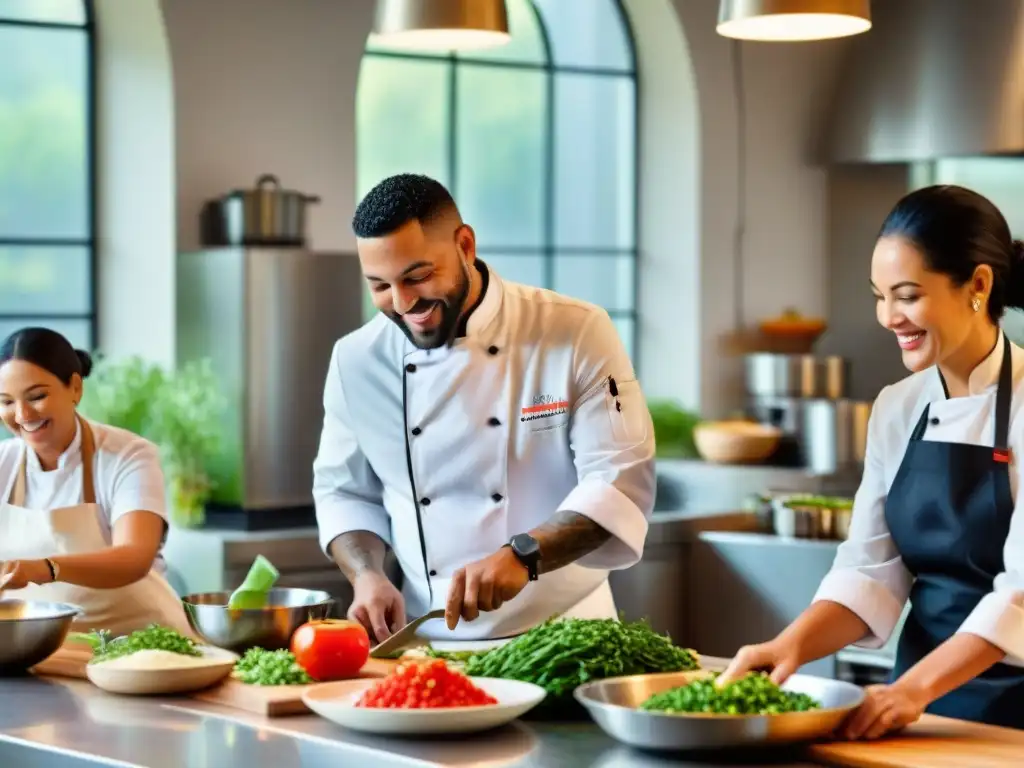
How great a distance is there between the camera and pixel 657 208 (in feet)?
24.3

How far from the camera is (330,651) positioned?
8.55ft

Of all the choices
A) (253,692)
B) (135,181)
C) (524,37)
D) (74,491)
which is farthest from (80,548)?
(524,37)

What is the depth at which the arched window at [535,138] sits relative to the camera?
6676 mm

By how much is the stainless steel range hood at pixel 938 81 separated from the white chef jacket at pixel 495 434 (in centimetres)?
371

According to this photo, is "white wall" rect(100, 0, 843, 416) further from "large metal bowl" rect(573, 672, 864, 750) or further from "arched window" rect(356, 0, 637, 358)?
"large metal bowl" rect(573, 672, 864, 750)

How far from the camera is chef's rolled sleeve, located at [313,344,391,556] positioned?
10.6 ft

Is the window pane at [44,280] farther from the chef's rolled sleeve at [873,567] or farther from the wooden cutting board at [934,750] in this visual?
the wooden cutting board at [934,750]

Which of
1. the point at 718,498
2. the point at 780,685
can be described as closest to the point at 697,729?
the point at 780,685

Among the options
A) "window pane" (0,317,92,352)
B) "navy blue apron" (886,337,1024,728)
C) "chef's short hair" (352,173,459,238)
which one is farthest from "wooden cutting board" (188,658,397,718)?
"window pane" (0,317,92,352)

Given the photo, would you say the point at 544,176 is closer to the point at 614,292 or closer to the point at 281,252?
the point at 614,292

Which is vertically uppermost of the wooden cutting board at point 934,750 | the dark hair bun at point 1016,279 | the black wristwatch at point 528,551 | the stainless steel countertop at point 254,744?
the dark hair bun at point 1016,279

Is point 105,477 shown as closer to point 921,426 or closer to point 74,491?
point 74,491

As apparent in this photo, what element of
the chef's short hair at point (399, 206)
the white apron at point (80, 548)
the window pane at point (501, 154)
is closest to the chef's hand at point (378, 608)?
the chef's short hair at point (399, 206)

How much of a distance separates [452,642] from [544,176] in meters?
4.50
